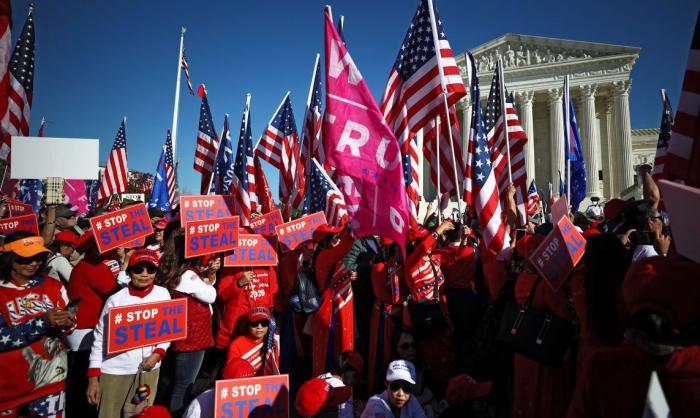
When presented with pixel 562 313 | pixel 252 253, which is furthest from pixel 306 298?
pixel 562 313

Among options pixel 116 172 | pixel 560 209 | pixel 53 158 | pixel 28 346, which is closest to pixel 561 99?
pixel 116 172

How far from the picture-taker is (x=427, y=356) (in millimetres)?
4418

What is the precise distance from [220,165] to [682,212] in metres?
7.41

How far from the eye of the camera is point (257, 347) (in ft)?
12.8

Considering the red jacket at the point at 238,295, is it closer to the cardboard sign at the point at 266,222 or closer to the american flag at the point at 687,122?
the cardboard sign at the point at 266,222

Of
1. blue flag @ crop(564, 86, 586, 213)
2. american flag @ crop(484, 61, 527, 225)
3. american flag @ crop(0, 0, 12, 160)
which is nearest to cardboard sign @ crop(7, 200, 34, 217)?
american flag @ crop(0, 0, 12, 160)

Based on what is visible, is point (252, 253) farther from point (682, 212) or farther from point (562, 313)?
point (682, 212)

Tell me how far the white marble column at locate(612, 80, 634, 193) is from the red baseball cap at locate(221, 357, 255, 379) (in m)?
38.9

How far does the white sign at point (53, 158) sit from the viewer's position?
16.0 feet

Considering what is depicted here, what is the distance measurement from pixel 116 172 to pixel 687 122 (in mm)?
11382

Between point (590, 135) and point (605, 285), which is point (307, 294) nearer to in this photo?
point (605, 285)

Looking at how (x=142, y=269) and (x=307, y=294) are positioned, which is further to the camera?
(x=307, y=294)

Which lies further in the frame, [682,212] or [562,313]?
[562,313]

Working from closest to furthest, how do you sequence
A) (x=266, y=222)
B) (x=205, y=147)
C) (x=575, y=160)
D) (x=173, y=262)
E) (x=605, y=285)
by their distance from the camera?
1. (x=605, y=285)
2. (x=173, y=262)
3. (x=266, y=222)
4. (x=205, y=147)
5. (x=575, y=160)
